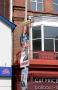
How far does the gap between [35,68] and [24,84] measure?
8.94 ft

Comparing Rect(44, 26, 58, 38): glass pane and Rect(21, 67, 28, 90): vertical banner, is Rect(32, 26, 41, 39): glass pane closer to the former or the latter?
Rect(44, 26, 58, 38): glass pane

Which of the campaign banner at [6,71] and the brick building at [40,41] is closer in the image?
the campaign banner at [6,71]

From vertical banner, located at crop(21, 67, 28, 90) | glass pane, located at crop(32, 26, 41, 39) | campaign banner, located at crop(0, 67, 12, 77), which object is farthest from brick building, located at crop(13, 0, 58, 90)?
vertical banner, located at crop(21, 67, 28, 90)

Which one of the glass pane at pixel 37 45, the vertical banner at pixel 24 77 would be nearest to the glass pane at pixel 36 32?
the glass pane at pixel 37 45

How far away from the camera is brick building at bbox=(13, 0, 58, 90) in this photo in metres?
27.8

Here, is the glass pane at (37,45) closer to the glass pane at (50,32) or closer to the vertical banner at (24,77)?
the glass pane at (50,32)

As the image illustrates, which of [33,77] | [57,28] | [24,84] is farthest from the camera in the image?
[57,28]

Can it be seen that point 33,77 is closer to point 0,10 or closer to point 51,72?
point 51,72

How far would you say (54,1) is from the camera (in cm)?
3081

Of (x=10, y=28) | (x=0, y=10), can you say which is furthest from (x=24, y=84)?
(x=0, y=10)

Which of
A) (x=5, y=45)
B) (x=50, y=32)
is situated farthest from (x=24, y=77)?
(x=50, y=32)

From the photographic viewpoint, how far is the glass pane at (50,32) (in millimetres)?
29453

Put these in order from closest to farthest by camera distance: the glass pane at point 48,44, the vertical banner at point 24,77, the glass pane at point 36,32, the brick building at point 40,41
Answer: the vertical banner at point 24,77, the brick building at point 40,41, the glass pane at point 48,44, the glass pane at point 36,32

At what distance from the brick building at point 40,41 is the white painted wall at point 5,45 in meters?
0.79
